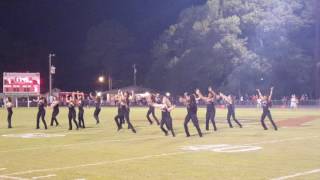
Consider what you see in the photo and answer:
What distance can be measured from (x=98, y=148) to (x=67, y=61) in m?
97.8

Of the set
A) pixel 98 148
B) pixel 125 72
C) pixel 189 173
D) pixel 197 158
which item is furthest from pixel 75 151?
pixel 125 72

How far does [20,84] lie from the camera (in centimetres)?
7888

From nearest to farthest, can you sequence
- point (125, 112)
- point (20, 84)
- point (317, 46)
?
point (125, 112), point (317, 46), point (20, 84)

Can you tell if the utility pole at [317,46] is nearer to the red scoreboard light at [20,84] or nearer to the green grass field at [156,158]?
the red scoreboard light at [20,84]

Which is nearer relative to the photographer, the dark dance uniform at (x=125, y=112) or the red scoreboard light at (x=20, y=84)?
the dark dance uniform at (x=125, y=112)

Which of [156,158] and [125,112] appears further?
[125,112]

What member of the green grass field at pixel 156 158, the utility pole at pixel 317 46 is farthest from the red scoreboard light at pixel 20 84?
the green grass field at pixel 156 158

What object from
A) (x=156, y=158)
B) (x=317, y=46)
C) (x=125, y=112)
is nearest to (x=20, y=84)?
(x=317, y=46)

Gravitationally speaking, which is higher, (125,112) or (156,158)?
(125,112)

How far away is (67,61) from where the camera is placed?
11562 centimetres

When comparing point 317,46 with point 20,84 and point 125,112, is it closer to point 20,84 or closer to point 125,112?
point 20,84

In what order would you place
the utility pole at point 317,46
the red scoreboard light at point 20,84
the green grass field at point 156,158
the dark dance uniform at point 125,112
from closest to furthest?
the green grass field at point 156,158 < the dark dance uniform at point 125,112 < the utility pole at point 317,46 < the red scoreboard light at point 20,84

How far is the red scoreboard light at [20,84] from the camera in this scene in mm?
78162

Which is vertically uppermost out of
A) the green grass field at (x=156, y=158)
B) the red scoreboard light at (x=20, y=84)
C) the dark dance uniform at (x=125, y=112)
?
the red scoreboard light at (x=20, y=84)
